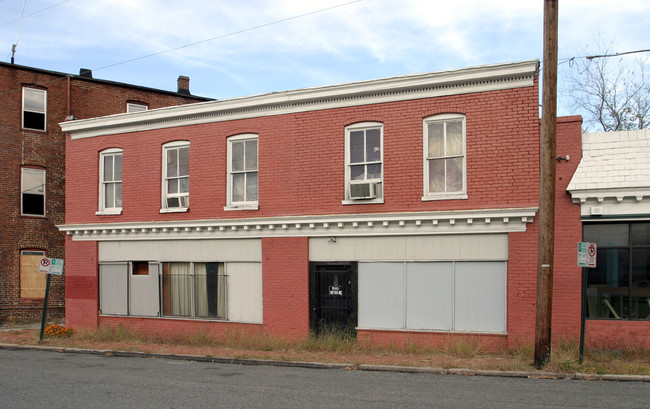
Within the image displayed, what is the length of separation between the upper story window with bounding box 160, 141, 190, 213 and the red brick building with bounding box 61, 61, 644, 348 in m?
0.04

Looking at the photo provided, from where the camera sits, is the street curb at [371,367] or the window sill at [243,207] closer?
the street curb at [371,367]

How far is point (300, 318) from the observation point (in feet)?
53.4

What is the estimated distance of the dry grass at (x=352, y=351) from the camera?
41.2ft

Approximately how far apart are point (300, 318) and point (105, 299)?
285 inches

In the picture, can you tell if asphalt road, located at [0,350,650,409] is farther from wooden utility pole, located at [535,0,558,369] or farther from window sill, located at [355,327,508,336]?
window sill, located at [355,327,508,336]

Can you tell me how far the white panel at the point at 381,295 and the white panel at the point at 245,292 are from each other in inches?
122

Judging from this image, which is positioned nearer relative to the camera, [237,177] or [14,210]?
A: [237,177]

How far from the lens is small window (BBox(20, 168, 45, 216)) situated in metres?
25.2

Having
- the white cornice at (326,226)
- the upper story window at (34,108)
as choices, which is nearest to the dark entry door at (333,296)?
the white cornice at (326,226)

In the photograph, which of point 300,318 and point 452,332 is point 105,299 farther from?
point 452,332

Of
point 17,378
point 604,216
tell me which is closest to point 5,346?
point 17,378

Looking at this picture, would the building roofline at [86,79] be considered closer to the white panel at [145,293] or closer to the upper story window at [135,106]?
the upper story window at [135,106]

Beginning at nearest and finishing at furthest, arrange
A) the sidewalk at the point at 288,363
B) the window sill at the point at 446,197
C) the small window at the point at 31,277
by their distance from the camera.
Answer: the sidewalk at the point at 288,363, the window sill at the point at 446,197, the small window at the point at 31,277

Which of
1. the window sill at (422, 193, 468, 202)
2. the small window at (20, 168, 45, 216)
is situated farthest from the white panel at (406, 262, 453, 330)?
the small window at (20, 168, 45, 216)
